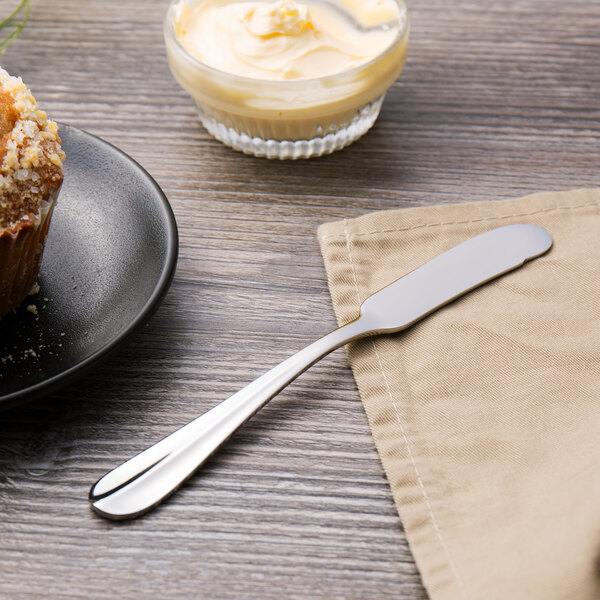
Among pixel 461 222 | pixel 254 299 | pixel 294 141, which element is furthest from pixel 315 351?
pixel 294 141

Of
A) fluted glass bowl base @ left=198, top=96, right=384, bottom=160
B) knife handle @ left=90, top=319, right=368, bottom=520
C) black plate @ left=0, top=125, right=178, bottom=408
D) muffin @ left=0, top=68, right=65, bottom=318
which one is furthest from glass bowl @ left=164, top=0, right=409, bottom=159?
knife handle @ left=90, top=319, right=368, bottom=520

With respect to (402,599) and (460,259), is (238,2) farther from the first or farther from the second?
(402,599)

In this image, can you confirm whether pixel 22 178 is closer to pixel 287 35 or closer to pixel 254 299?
pixel 254 299

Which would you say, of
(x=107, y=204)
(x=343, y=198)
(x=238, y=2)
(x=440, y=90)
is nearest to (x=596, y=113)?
(x=440, y=90)

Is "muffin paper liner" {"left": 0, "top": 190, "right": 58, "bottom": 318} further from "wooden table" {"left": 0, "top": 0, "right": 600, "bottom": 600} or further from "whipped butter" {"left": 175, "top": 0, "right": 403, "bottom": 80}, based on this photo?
"whipped butter" {"left": 175, "top": 0, "right": 403, "bottom": 80}

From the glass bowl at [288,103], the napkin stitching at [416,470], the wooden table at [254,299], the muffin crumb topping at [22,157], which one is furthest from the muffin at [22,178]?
the napkin stitching at [416,470]
